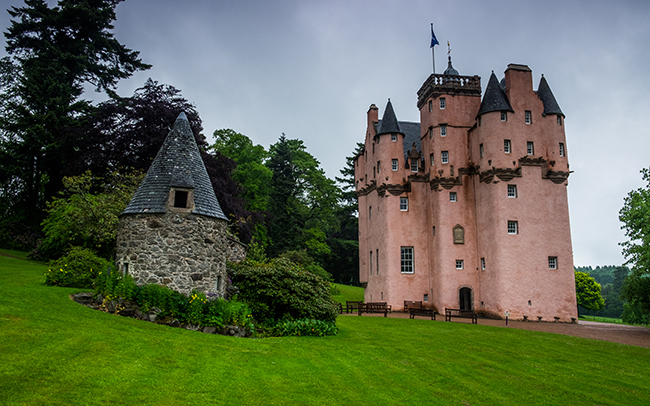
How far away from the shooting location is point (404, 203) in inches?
1382

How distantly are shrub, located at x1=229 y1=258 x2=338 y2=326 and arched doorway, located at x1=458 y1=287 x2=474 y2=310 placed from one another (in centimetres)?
1706

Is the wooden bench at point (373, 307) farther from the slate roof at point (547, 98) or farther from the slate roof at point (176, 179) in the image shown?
the slate roof at point (547, 98)

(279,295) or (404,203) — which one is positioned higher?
(404,203)

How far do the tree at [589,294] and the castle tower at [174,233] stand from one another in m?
58.0

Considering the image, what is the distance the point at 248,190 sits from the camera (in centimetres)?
4472

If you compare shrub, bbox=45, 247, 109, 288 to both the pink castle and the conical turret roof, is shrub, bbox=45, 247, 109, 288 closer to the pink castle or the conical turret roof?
the pink castle

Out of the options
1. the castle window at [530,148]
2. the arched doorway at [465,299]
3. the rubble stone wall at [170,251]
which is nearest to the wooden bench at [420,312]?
the arched doorway at [465,299]

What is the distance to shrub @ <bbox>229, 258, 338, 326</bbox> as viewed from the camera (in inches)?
723

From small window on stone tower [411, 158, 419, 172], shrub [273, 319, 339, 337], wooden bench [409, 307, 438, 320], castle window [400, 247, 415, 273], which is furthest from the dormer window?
small window on stone tower [411, 158, 419, 172]

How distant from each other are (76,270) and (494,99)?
29.7 m

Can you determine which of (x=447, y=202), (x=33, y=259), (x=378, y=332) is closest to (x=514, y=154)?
(x=447, y=202)

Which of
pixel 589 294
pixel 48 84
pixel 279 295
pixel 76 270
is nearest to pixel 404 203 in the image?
pixel 279 295

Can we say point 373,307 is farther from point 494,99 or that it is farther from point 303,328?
point 494,99

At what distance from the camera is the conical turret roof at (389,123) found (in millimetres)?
35572
